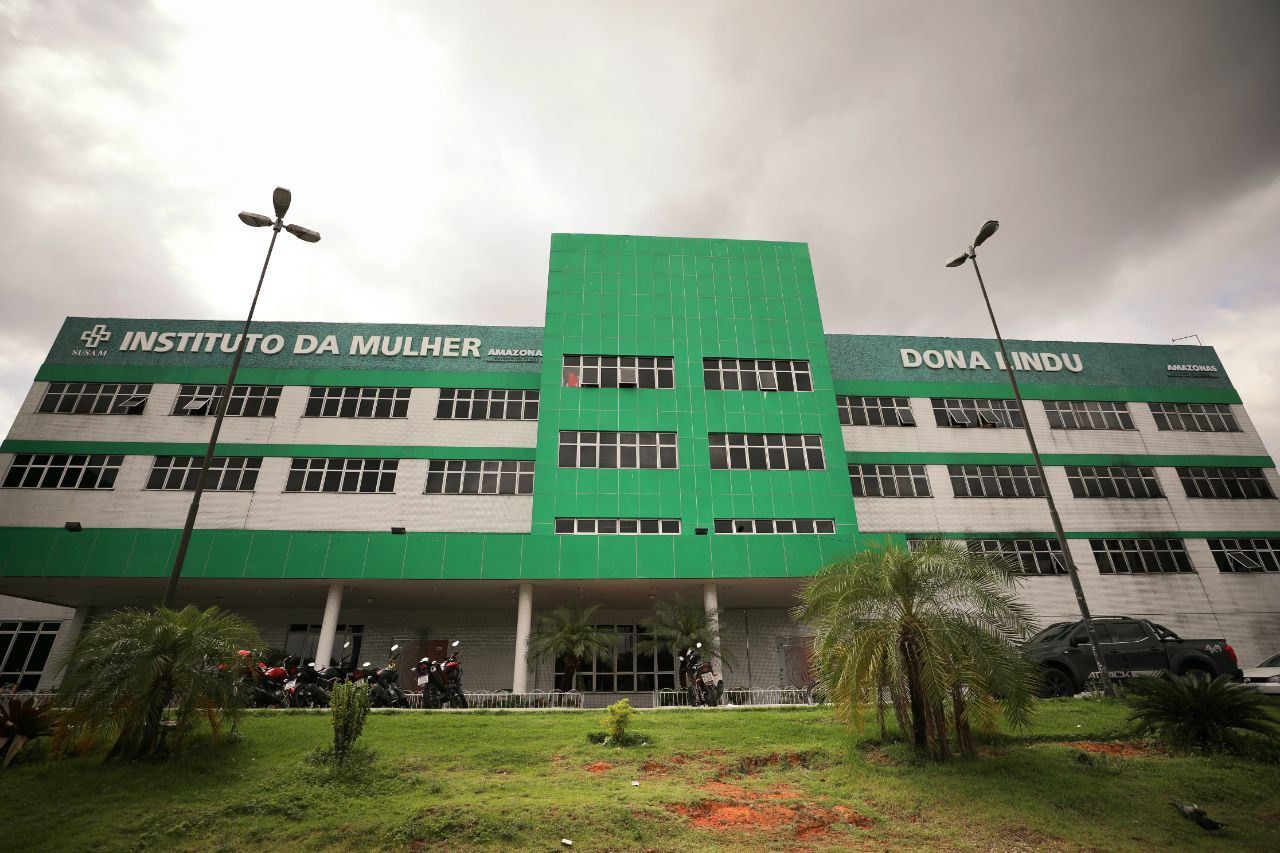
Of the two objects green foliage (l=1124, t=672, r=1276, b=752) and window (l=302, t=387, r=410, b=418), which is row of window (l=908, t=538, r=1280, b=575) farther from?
window (l=302, t=387, r=410, b=418)

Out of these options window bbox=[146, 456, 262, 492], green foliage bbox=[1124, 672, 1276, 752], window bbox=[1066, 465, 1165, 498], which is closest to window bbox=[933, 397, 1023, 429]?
window bbox=[1066, 465, 1165, 498]

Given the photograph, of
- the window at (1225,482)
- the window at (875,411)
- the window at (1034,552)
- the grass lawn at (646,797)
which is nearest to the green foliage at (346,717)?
the grass lawn at (646,797)

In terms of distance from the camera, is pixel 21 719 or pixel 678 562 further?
pixel 678 562

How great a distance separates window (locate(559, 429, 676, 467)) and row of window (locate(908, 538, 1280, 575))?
45.5ft

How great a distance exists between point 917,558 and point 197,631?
1209 centimetres

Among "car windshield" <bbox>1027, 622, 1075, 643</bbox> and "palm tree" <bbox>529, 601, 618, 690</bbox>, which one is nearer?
"car windshield" <bbox>1027, 622, 1075, 643</bbox>

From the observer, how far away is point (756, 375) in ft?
93.7

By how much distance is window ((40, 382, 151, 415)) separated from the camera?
28.7 meters

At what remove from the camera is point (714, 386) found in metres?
28.2

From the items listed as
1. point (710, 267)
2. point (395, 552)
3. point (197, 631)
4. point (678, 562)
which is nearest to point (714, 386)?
point (710, 267)

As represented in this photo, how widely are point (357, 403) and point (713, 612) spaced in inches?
711

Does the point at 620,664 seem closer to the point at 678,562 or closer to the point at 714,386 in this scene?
the point at 678,562

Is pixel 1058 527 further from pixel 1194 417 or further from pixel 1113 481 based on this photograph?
pixel 1194 417

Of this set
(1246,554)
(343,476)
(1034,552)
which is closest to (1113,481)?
(1034,552)
